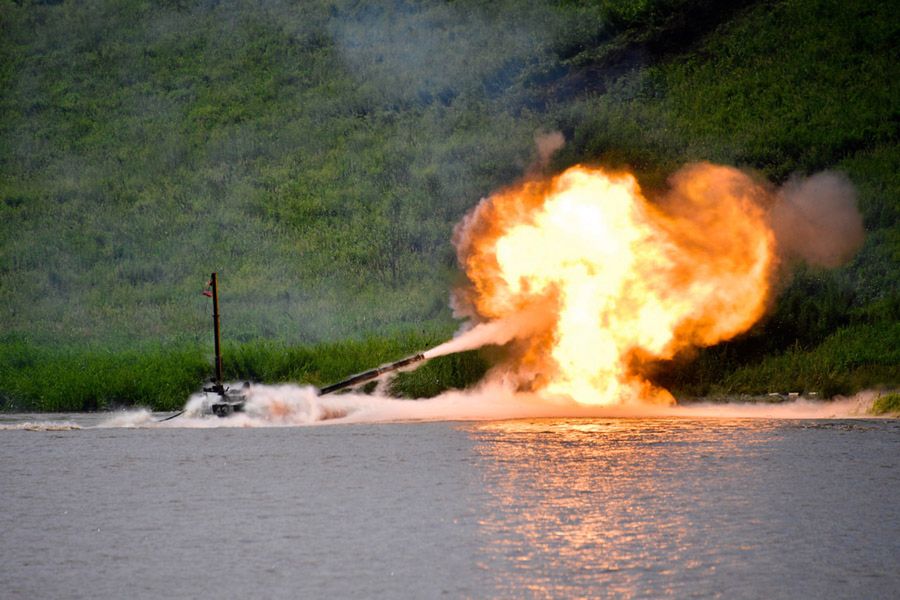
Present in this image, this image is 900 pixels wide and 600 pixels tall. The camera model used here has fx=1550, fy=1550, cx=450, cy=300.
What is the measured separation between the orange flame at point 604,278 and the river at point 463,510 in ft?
4.95

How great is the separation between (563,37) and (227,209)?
54.7 feet

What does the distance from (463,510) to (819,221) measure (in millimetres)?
24217

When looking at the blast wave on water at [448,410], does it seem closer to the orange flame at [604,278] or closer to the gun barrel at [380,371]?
the orange flame at [604,278]

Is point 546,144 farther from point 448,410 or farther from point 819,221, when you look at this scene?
point 448,410

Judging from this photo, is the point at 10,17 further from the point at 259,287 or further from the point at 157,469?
the point at 157,469

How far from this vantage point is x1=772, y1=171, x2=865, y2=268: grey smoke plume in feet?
134

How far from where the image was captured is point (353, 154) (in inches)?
2564

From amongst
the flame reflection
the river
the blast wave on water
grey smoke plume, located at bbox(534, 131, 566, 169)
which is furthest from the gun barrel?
grey smoke plume, located at bbox(534, 131, 566, 169)

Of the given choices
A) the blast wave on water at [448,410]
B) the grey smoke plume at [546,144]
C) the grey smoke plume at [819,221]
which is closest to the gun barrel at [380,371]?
the blast wave on water at [448,410]

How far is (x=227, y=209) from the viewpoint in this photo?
205 ft

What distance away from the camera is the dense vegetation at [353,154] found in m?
38.7

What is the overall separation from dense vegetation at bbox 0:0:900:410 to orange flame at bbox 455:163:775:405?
264 centimetres

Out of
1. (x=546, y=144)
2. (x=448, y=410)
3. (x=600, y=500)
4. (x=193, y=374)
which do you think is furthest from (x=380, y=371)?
(x=546, y=144)

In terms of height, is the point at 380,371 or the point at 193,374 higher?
the point at 193,374
